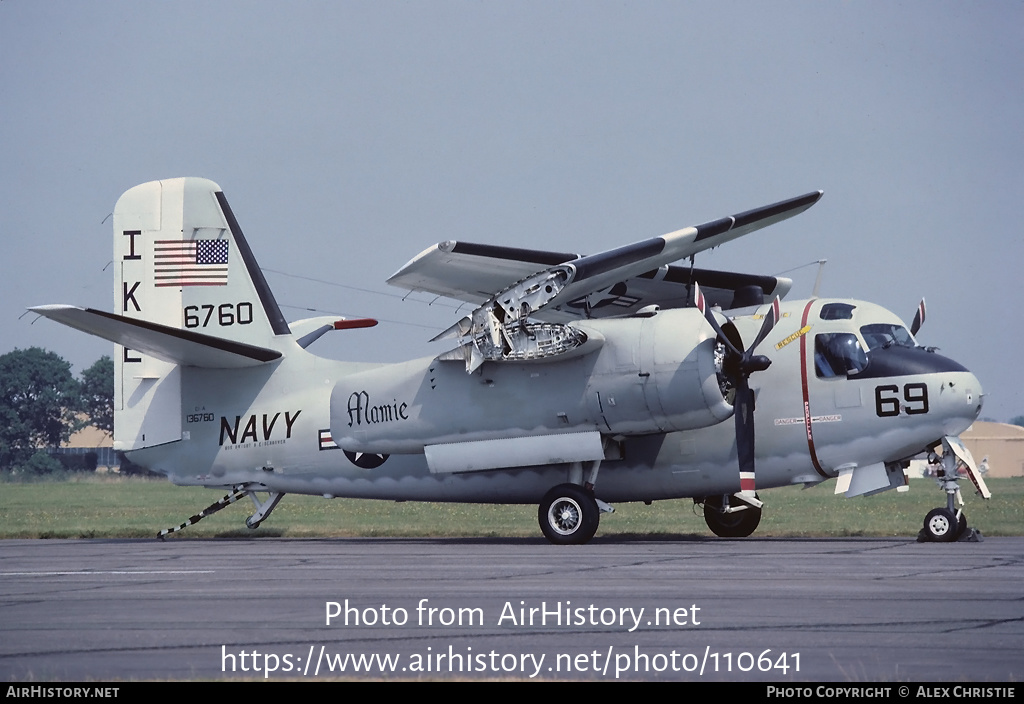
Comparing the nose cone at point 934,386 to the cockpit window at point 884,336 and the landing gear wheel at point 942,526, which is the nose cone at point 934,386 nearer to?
the cockpit window at point 884,336

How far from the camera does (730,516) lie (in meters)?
23.6

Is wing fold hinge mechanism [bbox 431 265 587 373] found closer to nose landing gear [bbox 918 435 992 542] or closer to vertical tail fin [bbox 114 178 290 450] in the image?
vertical tail fin [bbox 114 178 290 450]

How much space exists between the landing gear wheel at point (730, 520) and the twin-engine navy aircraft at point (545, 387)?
0.15 feet

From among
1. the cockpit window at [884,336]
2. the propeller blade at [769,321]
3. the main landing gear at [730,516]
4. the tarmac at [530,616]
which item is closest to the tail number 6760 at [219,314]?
the tarmac at [530,616]

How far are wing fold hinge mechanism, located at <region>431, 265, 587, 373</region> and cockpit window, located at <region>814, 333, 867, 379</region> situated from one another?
4.22 metres

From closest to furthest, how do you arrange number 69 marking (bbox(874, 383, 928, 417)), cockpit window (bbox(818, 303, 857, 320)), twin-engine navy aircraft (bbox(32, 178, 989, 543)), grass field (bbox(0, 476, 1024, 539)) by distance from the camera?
1. number 69 marking (bbox(874, 383, 928, 417))
2. twin-engine navy aircraft (bbox(32, 178, 989, 543))
3. cockpit window (bbox(818, 303, 857, 320))
4. grass field (bbox(0, 476, 1024, 539))

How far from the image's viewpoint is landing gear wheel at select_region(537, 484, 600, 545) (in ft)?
68.5

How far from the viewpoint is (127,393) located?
995 inches

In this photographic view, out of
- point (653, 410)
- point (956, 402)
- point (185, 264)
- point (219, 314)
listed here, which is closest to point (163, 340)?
point (219, 314)

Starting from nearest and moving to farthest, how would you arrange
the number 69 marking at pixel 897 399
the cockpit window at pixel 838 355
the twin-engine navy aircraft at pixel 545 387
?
the number 69 marking at pixel 897 399 → the twin-engine navy aircraft at pixel 545 387 → the cockpit window at pixel 838 355

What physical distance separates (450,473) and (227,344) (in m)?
5.46

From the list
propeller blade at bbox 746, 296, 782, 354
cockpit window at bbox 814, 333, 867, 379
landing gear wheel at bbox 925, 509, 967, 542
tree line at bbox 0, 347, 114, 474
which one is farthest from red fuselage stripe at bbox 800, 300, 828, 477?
tree line at bbox 0, 347, 114, 474

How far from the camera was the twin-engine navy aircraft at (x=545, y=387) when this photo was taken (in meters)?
Result: 20.3
